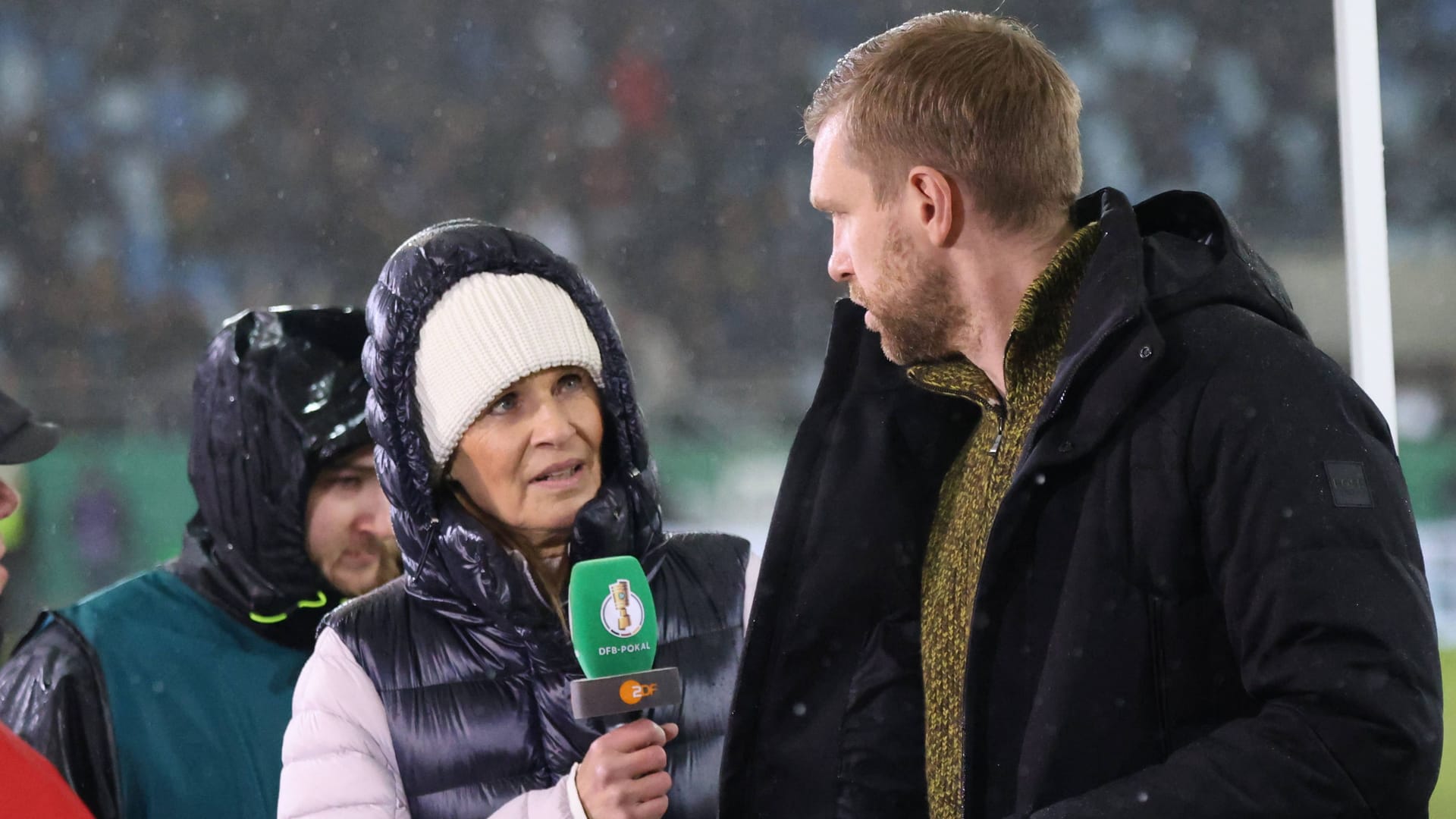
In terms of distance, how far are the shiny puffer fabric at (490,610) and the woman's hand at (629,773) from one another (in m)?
0.17

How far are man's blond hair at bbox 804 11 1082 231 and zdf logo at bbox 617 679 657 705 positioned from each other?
57 cm

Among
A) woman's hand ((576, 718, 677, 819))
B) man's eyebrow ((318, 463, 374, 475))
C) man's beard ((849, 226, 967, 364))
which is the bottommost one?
woman's hand ((576, 718, 677, 819))

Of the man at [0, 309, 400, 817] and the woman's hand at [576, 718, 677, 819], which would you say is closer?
the woman's hand at [576, 718, 677, 819]

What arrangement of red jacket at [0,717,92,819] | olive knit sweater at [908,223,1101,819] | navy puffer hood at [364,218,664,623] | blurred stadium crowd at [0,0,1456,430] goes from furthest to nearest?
blurred stadium crowd at [0,0,1456,430] < navy puffer hood at [364,218,664,623] < olive knit sweater at [908,223,1101,819] < red jacket at [0,717,92,819]

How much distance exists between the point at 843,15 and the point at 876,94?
4072 millimetres

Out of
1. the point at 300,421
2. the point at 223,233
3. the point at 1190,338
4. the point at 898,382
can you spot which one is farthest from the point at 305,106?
the point at 1190,338

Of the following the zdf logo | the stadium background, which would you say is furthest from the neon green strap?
the stadium background

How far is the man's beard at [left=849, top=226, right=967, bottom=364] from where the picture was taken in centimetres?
147

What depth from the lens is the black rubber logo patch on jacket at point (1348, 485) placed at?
1113mm

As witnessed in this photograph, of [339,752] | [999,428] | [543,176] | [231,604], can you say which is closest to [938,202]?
[999,428]

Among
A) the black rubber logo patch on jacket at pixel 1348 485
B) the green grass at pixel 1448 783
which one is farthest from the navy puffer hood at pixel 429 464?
the green grass at pixel 1448 783

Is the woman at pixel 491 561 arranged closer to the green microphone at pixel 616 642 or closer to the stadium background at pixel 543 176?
the green microphone at pixel 616 642

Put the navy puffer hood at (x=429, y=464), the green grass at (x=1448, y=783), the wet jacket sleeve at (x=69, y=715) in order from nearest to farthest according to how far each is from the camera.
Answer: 1. the navy puffer hood at (x=429, y=464)
2. the wet jacket sleeve at (x=69, y=715)
3. the green grass at (x=1448, y=783)

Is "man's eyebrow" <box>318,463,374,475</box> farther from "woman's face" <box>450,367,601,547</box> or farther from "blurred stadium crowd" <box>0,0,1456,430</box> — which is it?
"blurred stadium crowd" <box>0,0,1456,430</box>
